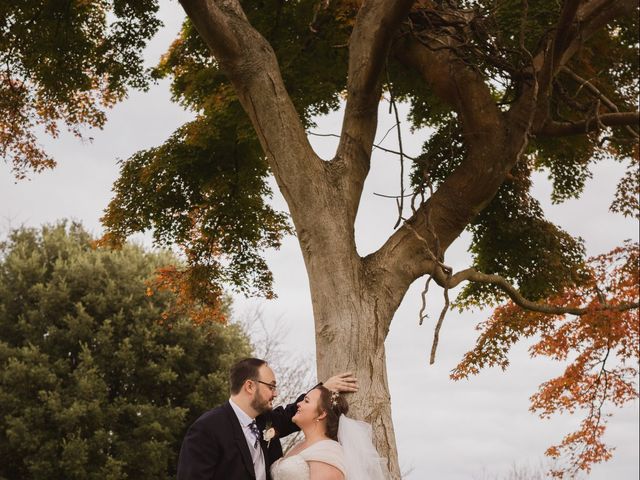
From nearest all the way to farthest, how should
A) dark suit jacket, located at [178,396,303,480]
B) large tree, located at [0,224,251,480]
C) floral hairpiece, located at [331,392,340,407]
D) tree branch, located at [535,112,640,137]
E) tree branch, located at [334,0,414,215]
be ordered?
dark suit jacket, located at [178,396,303,480]
floral hairpiece, located at [331,392,340,407]
tree branch, located at [334,0,414,215]
tree branch, located at [535,112,640,137]
large tree, located at [0,224,251,480]

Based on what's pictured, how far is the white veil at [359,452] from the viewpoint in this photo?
230 inches

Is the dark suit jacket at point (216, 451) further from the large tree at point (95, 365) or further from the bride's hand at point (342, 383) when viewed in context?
the large tree at point (95, 365)

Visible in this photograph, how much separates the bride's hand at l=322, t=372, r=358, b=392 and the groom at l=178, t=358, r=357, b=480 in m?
0.56

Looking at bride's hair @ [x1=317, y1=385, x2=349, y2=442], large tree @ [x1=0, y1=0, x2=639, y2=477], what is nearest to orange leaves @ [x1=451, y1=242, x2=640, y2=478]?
large tree @ [x1=0, y1=0, x2=639, y2=477]

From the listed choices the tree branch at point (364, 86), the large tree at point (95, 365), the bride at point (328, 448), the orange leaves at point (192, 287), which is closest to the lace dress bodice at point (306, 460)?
the bride at point (328, 448)

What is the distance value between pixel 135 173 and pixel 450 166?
5.65m

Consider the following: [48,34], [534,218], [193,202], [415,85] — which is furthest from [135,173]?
[534,218]

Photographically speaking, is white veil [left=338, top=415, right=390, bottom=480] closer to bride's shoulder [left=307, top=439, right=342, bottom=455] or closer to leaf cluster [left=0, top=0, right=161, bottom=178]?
bride's shoulder [left=307, top=439, right=342, bottom=455]

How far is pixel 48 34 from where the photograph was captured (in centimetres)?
1221

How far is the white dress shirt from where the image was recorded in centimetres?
573

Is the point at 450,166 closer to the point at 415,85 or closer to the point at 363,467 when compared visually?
the point at 415,85

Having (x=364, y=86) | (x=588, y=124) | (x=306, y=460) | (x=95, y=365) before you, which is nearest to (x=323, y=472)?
(x=306, y=460)

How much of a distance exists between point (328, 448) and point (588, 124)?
4.74 m

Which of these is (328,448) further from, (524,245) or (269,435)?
(524,245)
